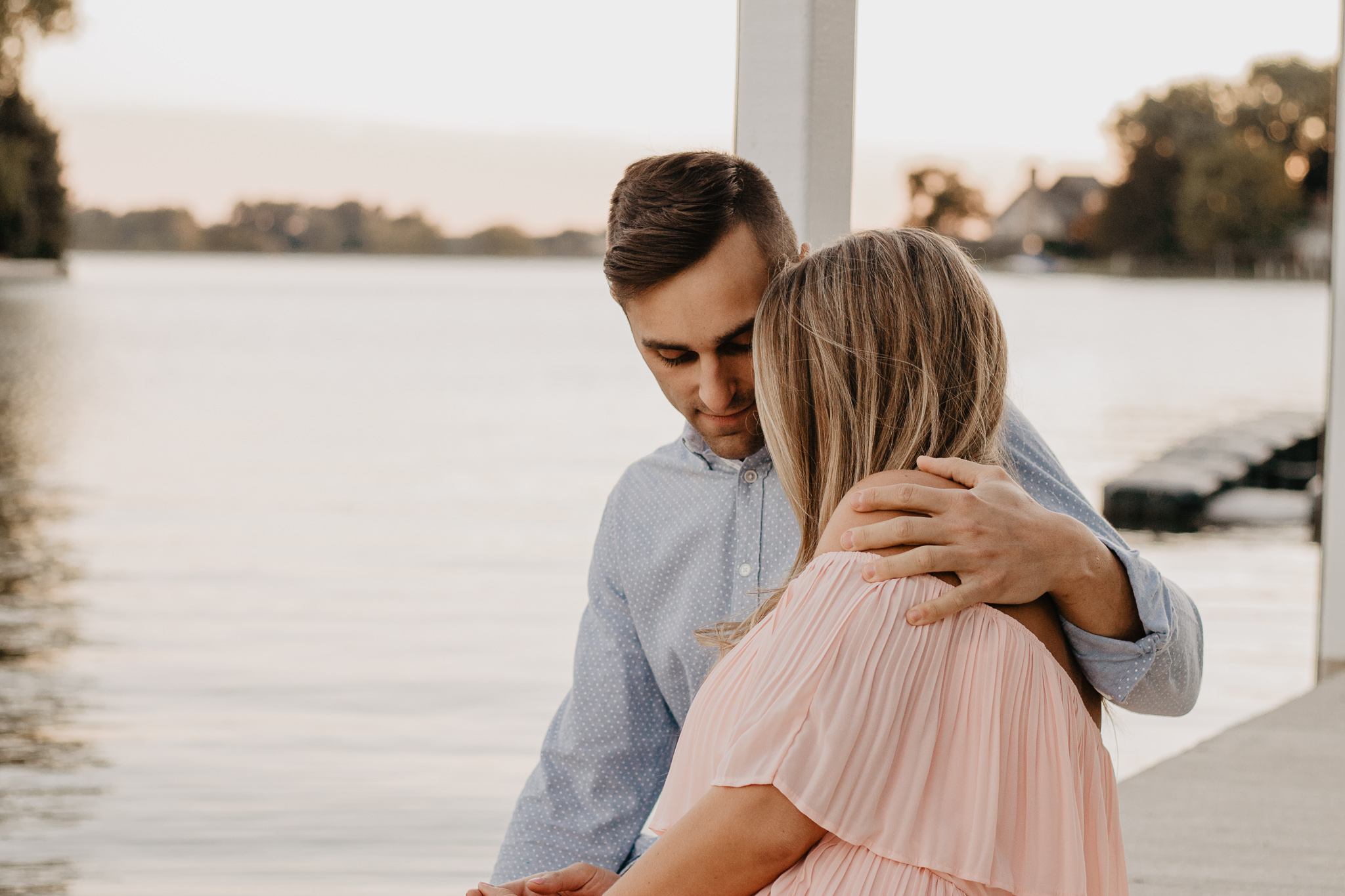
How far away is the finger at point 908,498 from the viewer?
53.6 inches

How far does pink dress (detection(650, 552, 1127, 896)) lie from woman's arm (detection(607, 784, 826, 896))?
18 mm

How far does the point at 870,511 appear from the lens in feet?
4.60

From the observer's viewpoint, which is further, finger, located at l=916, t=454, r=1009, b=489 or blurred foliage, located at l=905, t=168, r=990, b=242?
blurred foliage, located at l=905, t=168, r=990, b=242

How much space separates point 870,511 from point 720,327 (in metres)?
0.56

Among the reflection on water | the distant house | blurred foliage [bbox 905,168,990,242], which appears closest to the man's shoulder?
the reflection on water

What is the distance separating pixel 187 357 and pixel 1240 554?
3284 centimetres

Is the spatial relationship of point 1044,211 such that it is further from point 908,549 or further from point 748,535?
point 908,549

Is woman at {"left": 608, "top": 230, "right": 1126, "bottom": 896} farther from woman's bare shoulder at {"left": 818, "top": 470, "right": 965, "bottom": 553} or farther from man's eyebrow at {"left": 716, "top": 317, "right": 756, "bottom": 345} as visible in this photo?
man's eyebrow at {"left": 716, "top": 317, "right": 756, "bottom": 345}

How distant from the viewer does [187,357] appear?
3828cm

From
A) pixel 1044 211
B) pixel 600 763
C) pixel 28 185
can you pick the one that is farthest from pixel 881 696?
pixel 1044 211

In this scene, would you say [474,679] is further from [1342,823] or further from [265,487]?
[265,487]

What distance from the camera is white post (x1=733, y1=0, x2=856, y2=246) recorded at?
2.09 metres

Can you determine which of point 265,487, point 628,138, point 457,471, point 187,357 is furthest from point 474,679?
point 187,357

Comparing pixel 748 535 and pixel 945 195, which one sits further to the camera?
pixel 945 195
